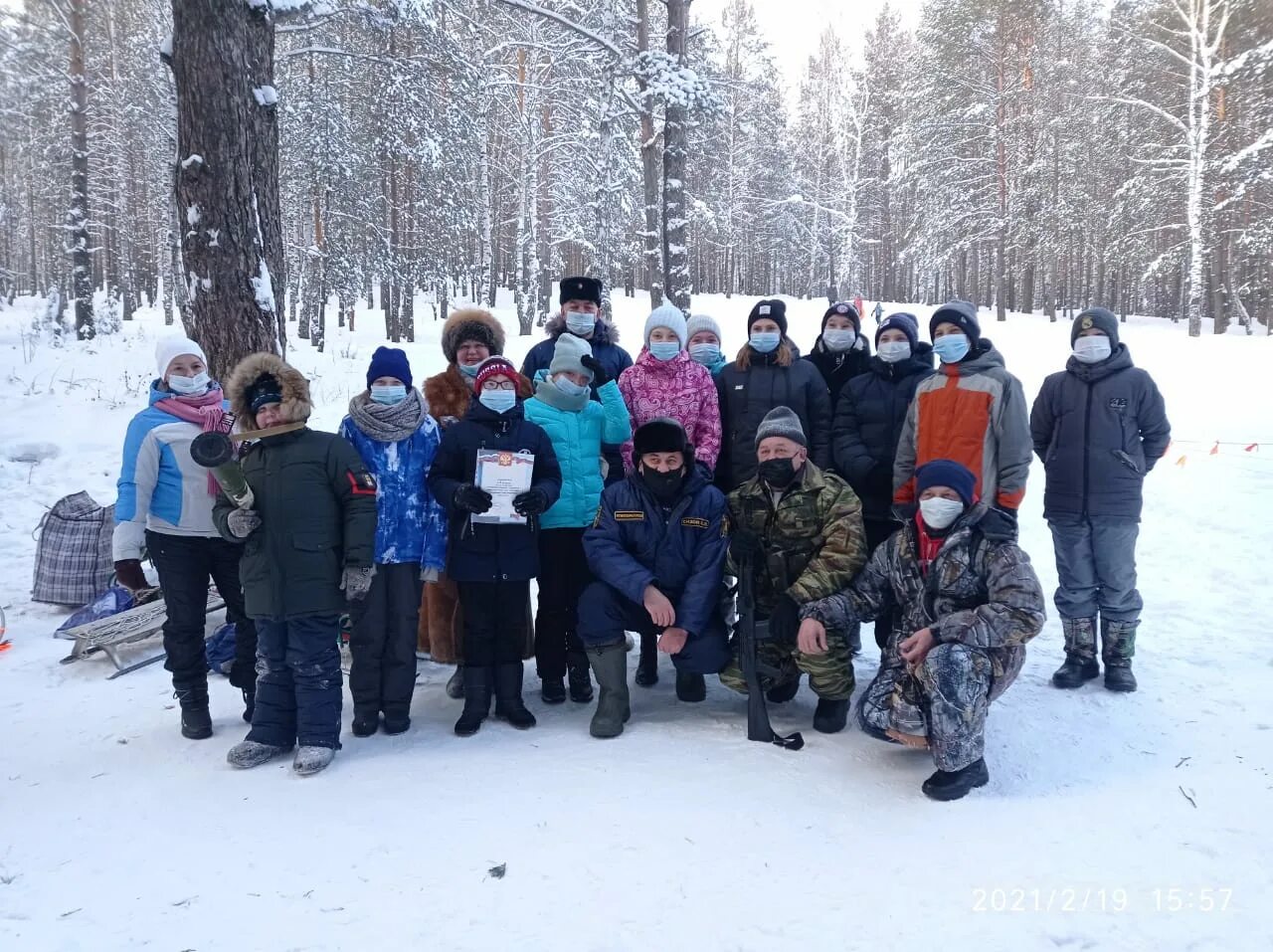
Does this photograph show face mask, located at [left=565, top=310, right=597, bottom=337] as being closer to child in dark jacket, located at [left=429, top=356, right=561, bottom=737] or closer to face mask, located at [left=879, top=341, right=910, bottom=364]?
child in dark jacket, located at [left=429, top=356, right=561, bottom=737]

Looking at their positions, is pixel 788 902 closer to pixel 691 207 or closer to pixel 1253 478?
pixel 1253 478

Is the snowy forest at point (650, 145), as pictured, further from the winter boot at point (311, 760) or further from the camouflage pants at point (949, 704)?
the winter boot at point (311, 760)

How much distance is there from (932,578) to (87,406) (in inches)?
449

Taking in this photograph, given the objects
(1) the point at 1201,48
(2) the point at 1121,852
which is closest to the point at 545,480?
(2) the point at 1121,852

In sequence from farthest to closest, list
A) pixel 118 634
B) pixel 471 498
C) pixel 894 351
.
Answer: pixel 118 634 < pixel 894 351 < pixel 471 498

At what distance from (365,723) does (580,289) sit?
3089 millimetres

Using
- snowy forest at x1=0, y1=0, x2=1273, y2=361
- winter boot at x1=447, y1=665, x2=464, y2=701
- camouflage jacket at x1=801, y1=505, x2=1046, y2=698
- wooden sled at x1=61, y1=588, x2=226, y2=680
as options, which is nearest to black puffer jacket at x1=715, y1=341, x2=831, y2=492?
camouflage jacket at x1=801, y1=505, x2=1046, y2=698

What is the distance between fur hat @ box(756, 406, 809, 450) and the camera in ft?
14.6

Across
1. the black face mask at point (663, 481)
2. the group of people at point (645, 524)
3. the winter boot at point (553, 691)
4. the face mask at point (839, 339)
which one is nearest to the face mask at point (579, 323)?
the group of people at point (645, 524)

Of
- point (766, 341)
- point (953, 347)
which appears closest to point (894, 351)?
point (953, 347)

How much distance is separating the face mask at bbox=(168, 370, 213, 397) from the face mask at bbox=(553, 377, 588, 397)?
200cm

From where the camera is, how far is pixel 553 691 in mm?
4840

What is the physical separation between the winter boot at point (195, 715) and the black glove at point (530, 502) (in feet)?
6.60

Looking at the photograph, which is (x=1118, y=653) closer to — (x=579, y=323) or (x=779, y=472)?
(x=779, y=472)
